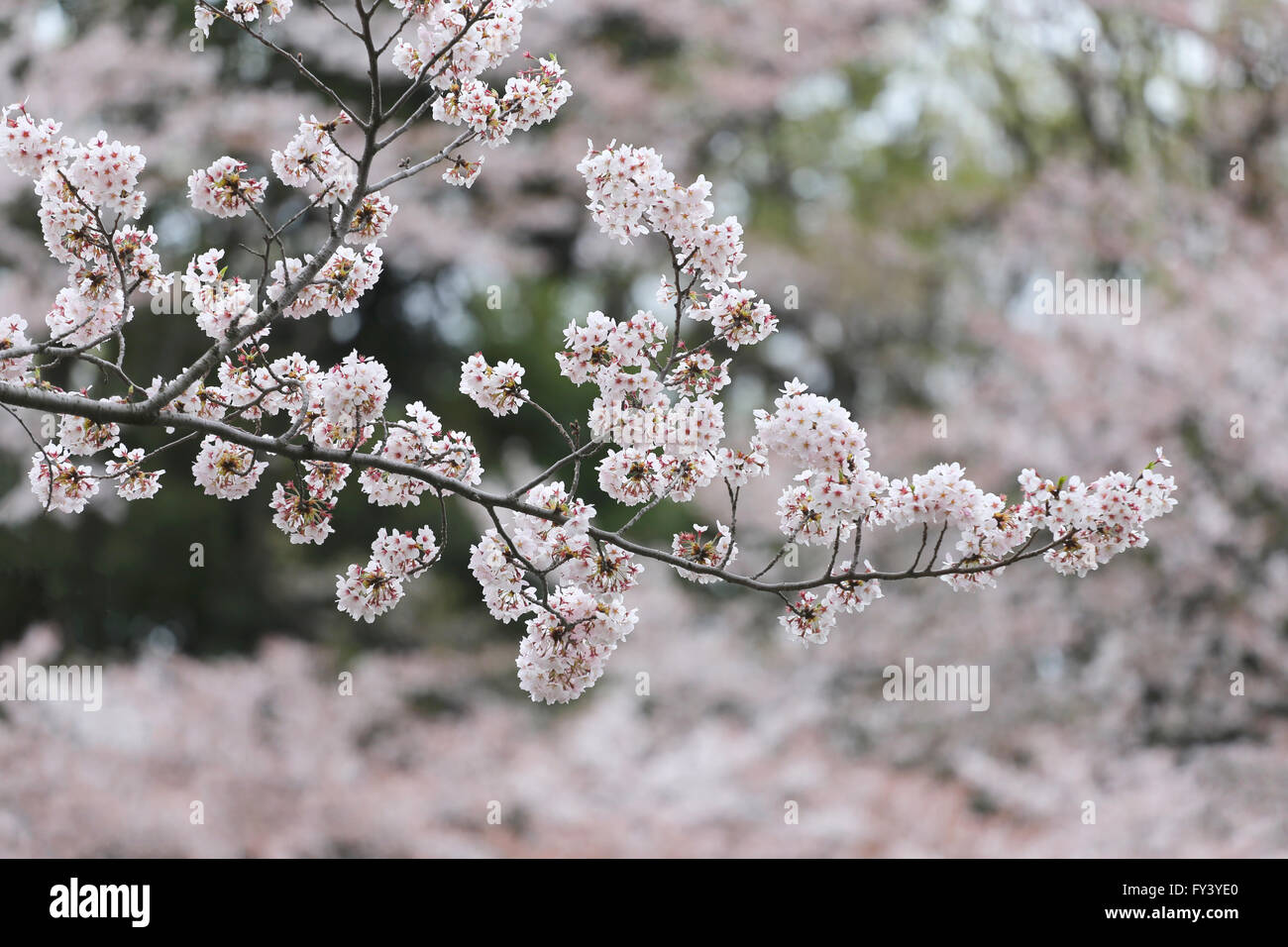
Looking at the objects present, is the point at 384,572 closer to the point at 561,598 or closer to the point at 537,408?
the point at 561,598

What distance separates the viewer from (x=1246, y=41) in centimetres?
904

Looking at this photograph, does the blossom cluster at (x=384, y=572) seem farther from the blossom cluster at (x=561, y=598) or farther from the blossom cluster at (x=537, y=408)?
the blossom cluster at (x=561, y=598)

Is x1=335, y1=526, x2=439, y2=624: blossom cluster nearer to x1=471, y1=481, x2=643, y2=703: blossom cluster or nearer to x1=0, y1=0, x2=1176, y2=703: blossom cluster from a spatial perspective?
x1=0, y1=0, x2=1176, y2=703: blossom cluster

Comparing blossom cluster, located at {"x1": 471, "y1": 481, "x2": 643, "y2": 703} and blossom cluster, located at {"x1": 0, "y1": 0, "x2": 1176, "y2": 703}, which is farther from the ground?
blossom cluster, located at {"x1": 0, "y1": 0, "x2": 1176, "y2": 703}

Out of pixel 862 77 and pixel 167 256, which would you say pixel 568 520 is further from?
pixel 862 77

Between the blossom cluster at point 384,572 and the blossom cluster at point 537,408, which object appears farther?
the blossom cluster at point 384,572

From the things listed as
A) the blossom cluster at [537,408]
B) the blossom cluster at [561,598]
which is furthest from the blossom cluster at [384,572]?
the blossom cluster at [561,598]

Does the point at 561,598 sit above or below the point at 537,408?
below

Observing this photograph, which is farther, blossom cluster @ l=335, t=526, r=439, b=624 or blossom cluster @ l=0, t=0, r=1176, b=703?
blossom cluster @ l=335, t=526, r=439, b=624


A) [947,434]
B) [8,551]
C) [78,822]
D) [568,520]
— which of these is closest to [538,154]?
[947,434]

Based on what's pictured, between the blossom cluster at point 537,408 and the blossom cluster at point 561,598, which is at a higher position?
the blossom cluster at point 537,408

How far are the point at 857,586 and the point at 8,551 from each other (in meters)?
6.96

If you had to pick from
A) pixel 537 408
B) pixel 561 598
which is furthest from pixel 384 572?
pixel 537 408

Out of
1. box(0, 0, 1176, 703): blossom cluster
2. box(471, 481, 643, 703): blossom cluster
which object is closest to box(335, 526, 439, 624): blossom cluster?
box(0, 0, 1176, 703): blossom cluster
